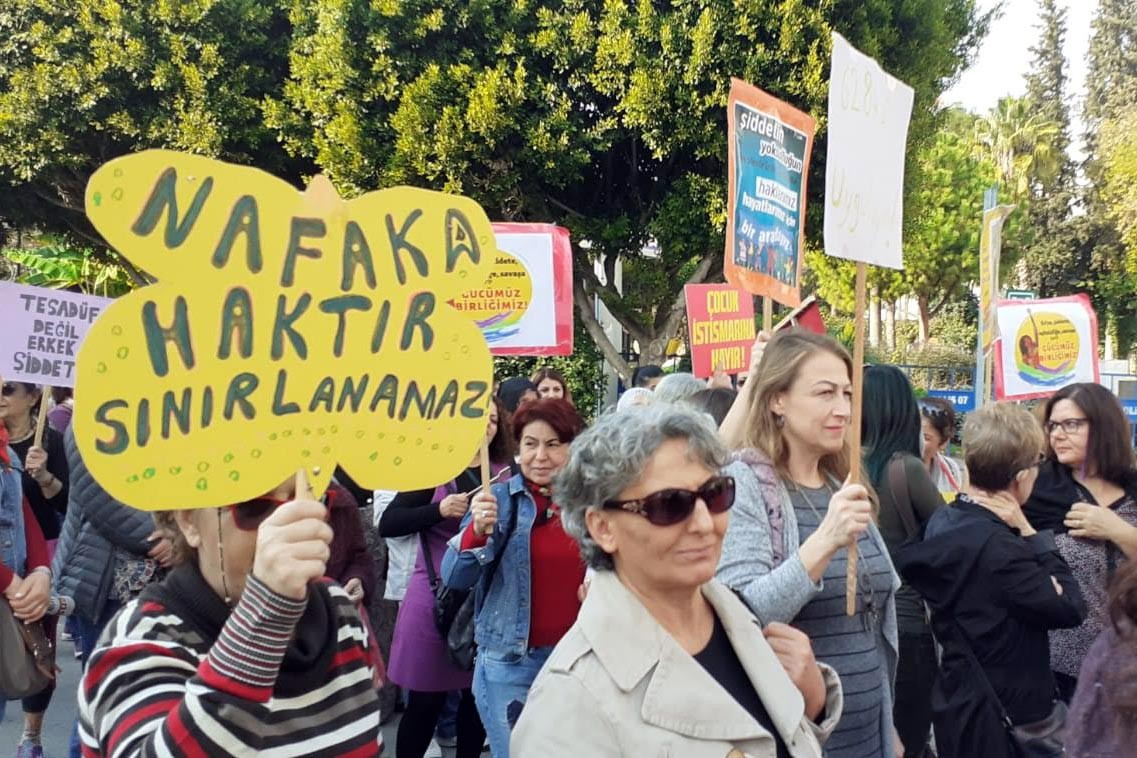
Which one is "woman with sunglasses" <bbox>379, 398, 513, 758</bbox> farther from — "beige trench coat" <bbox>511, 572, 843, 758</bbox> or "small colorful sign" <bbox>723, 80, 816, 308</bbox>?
"beige trench coat" <bbox>511, 572, 843, 758</bbox>

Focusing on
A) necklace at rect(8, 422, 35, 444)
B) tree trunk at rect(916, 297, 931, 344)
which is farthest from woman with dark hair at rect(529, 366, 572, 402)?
tree trunk at rect(916, 297, 931, 344)

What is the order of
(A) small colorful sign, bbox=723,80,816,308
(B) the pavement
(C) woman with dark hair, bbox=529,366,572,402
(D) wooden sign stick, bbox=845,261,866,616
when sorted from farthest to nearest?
1. (C) woman with dark hair, bbox=529,366,572,402
2. (B) the pavement
3. (A) small colorful sign, bbox=723,80,816,308
4. (D) wooden sign stick, bbox=845,261,866,616

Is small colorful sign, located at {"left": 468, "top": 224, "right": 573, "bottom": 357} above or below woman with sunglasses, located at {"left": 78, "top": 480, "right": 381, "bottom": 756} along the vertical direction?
above

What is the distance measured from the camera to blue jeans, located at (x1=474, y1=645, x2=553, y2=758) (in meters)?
3.67

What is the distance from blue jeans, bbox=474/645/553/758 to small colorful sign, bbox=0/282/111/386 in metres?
2.87

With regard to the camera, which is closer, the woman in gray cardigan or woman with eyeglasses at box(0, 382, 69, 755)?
the woman in gray cardigan

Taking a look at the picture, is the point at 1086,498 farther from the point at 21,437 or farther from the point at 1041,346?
the point at 21,437

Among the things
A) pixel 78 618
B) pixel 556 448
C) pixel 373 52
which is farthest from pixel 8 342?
pixel 373 52

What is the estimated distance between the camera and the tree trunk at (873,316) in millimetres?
36725

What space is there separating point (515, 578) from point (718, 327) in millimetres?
3863

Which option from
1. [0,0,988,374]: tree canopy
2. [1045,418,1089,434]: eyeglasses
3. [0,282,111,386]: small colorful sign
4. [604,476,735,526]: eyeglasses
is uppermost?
[0,0,988,374]: tree canopy

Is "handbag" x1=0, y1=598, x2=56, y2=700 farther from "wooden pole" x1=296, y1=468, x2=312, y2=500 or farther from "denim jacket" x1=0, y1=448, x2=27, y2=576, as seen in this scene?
"wooden pole" x1=296, y1=468, x2=312, y2=500

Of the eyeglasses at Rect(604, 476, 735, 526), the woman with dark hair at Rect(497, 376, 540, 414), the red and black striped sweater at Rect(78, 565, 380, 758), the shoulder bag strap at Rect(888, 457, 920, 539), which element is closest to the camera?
the red and black striped sweater at Rect(78, 565, 380, 758)

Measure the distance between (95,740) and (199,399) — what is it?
573 mm
